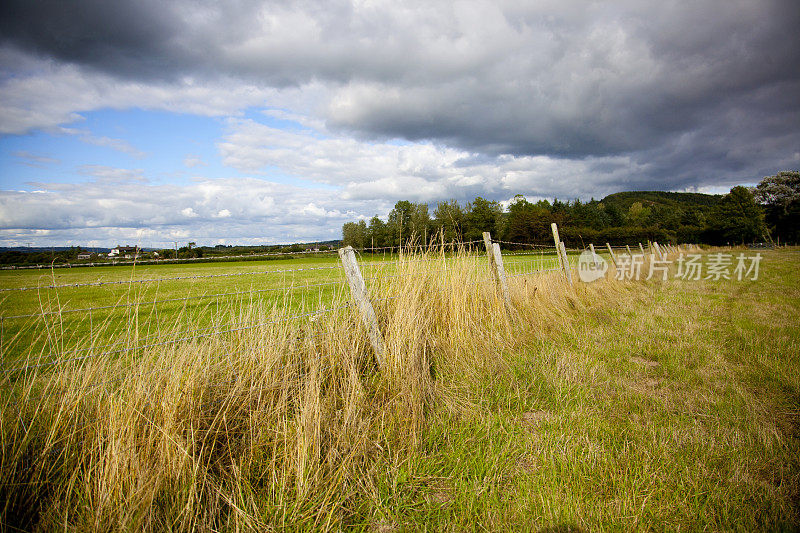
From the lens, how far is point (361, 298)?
348cm

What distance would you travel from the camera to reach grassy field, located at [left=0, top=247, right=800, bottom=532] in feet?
6.10

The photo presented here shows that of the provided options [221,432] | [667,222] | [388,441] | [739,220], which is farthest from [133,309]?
[667,222]

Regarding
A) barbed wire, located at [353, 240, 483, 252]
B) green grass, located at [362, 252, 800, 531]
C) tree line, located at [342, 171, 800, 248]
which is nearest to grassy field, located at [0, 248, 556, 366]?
barbed wire, located at [353, 240, 483, 252]

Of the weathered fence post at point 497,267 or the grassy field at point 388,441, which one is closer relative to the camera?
the grassy field at point 388,441

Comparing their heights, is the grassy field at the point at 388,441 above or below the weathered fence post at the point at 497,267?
below

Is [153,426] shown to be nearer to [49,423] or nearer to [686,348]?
[49,423]

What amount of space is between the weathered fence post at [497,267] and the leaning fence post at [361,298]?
3013 millimetres

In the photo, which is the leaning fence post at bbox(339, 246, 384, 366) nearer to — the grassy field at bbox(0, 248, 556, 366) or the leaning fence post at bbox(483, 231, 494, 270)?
the grassy field at bbox(0, 248, 556, 366)

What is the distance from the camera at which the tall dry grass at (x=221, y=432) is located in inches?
69.6

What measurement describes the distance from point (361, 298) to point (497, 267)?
3.22 meters

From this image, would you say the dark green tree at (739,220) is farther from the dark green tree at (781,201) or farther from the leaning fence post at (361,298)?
the leaning fence post at (361,298)

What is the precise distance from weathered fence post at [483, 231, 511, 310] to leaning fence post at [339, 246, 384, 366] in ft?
9.89

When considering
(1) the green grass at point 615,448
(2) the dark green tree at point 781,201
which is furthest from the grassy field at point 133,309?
(2) the dark green tree at point 781,201

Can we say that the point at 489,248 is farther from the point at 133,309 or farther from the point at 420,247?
the point at 133,309
